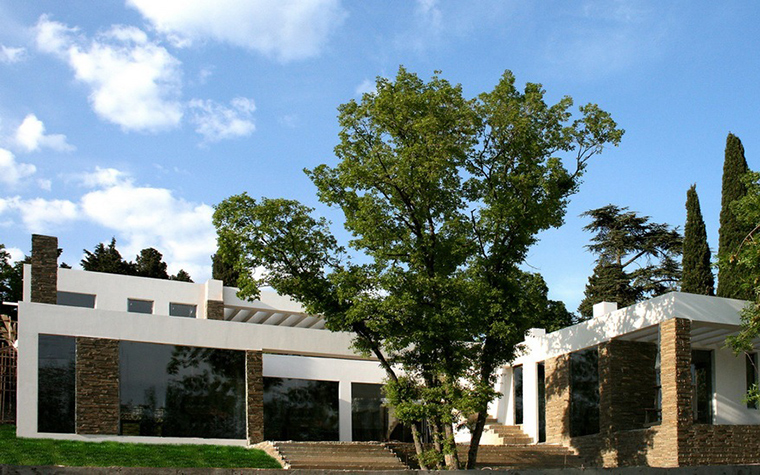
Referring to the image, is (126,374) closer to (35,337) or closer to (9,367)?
(35,337)

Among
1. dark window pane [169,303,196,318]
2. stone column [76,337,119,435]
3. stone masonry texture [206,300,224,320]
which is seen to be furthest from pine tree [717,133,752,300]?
stone column [76,337,119,435]

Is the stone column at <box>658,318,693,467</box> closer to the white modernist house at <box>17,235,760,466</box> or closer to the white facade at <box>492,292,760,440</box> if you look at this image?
the white modernist house at <box>17,235,760,466</box>

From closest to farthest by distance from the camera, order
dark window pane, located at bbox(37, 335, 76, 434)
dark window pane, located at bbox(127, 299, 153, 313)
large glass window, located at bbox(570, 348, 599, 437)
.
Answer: dark window pane, located at bbox(37, 335, 76, 434) → large glass window, located at bbox(570, 348, 599, 437) → dark window pane, located at bbox(127, 299, 153, 313)

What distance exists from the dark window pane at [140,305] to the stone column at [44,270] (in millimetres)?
3177

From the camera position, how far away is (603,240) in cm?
4681

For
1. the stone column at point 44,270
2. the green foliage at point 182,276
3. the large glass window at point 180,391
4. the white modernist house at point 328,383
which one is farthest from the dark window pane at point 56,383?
the green foliage at point 182,276

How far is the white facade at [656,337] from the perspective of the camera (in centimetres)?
2200

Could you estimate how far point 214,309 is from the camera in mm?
33688

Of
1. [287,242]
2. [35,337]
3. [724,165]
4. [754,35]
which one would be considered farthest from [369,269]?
[724,165]

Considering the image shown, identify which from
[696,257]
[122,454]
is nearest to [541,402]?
[696,257]

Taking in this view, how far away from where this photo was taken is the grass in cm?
1947

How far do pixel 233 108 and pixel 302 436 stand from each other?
12.4 meters

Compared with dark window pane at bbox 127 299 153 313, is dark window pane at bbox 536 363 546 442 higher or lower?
lower

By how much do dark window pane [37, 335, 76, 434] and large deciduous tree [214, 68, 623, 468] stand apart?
5.24 metres
